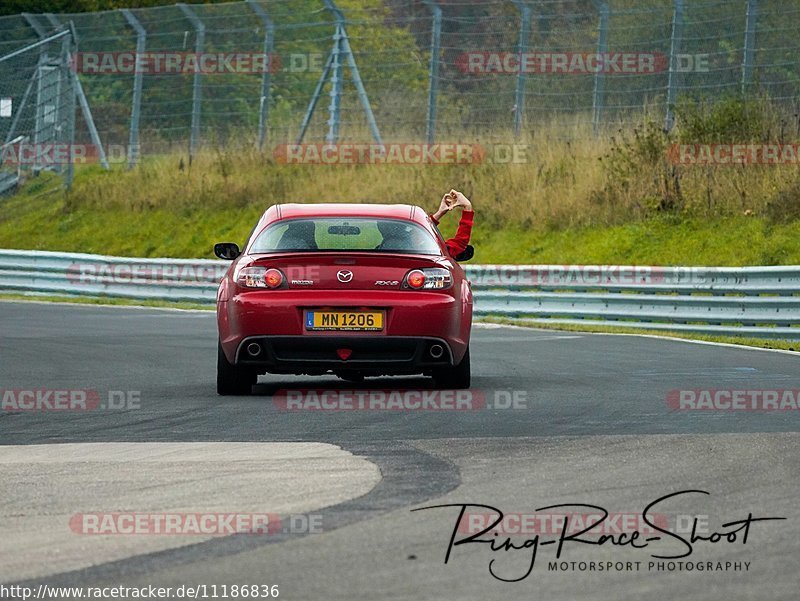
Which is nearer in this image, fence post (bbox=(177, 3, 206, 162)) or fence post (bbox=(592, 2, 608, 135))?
fence post (bbox=(592, 2, 608, 135))

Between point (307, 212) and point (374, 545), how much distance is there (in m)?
6.71

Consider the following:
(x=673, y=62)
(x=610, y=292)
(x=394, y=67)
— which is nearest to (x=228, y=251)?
(x=610, y=292)

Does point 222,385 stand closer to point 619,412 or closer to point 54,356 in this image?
point 619,412

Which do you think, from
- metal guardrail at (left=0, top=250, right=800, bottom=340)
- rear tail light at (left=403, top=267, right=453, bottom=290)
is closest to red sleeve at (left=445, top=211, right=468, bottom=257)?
rear tail light at (left=403, top=267, right=453, bottom=290)

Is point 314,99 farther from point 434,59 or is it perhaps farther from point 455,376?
point 455,376

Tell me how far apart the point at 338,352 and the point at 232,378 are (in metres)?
0.96

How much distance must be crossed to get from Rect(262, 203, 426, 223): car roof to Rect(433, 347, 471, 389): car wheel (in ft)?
3.61

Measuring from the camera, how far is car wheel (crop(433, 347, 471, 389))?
12734 mm

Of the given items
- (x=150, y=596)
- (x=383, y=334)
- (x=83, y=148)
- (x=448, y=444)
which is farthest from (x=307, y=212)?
(x=83, y=148)

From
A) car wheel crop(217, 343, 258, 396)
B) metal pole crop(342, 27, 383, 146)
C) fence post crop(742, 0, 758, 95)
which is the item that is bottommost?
car wheel crop(217, 343, 258, 396)

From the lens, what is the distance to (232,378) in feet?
41.2

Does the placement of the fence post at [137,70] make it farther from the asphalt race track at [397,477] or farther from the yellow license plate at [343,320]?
the yellow license plate at [343,320]

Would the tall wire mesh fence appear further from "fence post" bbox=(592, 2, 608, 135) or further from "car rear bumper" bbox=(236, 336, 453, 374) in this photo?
"car rear bumper" bbox=(236, 336, 453, 374)

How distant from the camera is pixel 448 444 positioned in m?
9.54
